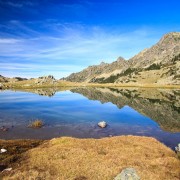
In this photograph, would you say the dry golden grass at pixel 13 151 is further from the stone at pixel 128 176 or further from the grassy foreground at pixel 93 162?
the stone at pixel 128 176

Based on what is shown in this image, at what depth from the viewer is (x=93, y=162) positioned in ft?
78.6

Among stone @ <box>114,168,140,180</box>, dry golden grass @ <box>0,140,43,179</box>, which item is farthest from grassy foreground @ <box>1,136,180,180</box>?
stone @ <box>114,168,140,180</box>

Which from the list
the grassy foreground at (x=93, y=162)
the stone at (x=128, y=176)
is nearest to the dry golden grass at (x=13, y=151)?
the grassy foreground at (x=93, y=162)

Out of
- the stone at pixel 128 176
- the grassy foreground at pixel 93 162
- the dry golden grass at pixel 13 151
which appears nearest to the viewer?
the stone at pixel 128 176

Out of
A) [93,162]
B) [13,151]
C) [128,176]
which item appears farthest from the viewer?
[13,151]

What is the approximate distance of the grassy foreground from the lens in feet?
Answer: 69.3

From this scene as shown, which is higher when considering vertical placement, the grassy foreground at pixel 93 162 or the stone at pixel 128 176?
the stone at pixel 128 176

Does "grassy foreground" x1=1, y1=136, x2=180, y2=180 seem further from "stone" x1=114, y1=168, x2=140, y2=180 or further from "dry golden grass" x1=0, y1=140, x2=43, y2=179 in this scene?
"stone" x1=114, y1=168, x2=140, y2=180

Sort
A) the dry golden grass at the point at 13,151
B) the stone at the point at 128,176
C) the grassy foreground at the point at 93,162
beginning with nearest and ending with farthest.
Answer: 1. the stone at the point at 128,176
2. the grassy foreground at the point at 93,162
3. the dry golden grass at the point at 13,151

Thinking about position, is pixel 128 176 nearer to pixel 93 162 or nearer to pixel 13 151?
pixel 93 162

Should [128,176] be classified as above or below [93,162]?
above

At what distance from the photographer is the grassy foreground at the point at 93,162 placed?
21.1 metres

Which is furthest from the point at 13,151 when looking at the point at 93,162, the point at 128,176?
the point at 128,176

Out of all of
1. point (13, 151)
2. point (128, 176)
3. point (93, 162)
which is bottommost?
point (13, 151)
